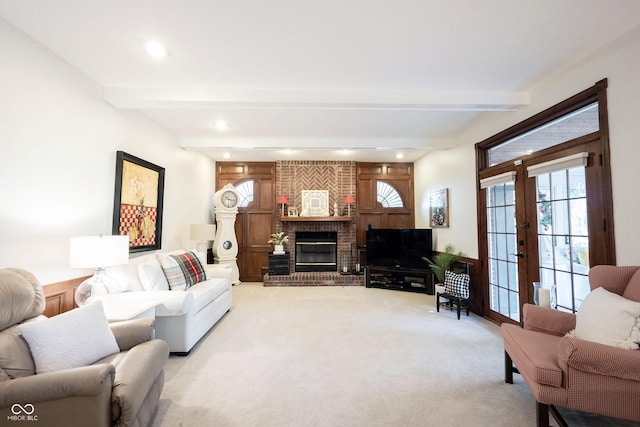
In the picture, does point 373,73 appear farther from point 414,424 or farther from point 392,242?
point 392,242

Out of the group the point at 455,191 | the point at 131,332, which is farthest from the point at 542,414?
the point at 455,191

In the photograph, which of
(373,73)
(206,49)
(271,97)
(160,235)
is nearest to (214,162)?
(160,235)

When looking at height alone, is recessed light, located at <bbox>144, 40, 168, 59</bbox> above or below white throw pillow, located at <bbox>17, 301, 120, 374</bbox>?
above

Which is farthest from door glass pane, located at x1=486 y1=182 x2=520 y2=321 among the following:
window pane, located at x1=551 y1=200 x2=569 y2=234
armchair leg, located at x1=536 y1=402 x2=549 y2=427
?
armchair leg, located at x1=536 y1=402 x2=549 y2=427

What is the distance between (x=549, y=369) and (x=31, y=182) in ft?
12.8

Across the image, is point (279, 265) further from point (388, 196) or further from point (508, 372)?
point (508, 372)

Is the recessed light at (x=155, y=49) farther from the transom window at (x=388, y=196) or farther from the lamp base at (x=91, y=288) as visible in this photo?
the transom window at (x=388, y=196)

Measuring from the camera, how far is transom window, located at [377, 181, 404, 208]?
6336 mm

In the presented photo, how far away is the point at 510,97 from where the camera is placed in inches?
118

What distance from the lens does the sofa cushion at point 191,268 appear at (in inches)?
136

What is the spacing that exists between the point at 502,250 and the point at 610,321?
6.74 feet

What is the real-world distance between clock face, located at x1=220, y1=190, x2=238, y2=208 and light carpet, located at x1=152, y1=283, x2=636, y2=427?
270cm

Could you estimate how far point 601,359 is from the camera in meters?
1.44

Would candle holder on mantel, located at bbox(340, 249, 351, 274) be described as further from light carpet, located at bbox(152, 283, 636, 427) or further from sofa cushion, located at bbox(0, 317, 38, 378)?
sofa cushion, located at bbox(0, 317, 38, 378)
